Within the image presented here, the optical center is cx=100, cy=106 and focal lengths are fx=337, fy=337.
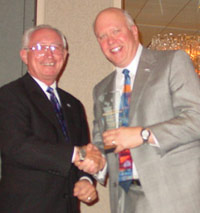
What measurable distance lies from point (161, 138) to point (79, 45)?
5.06 ft

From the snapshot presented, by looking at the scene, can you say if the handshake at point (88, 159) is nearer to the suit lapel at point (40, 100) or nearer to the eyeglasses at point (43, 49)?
the suit lapel at point (40, 100)

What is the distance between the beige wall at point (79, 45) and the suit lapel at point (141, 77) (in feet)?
3.24

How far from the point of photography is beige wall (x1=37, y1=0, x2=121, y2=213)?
2938 mm

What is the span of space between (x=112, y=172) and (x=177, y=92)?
62cm

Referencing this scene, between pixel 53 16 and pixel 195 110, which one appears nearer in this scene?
pixel 195 110

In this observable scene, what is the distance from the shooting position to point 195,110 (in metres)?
1.75

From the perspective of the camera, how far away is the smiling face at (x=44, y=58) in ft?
7.79

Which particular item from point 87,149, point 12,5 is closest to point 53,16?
point 12,5

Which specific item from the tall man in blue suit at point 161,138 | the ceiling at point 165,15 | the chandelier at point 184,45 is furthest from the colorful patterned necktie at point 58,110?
the ceiling at point 165,15

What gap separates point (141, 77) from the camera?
76.5 inches

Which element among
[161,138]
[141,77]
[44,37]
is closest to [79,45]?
[44,37]

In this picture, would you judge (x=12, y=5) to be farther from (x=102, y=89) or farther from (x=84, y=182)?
(x=84, y=182)

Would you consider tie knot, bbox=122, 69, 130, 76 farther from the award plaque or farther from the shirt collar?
the award plaque

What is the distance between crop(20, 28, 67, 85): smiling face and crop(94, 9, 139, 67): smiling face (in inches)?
14.7
